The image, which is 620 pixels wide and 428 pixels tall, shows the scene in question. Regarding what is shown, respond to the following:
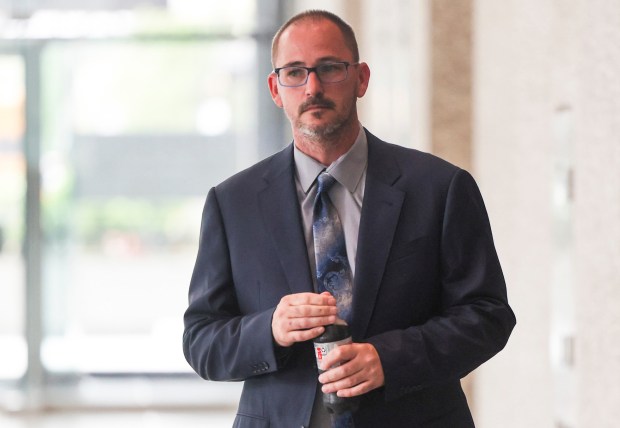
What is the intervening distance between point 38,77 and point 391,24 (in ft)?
14.5

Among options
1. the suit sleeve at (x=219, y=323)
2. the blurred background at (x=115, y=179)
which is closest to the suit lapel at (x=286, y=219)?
the suit sleeve at (x=219, y=323)

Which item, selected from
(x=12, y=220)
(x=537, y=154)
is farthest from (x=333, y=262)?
(x=12, y=220)

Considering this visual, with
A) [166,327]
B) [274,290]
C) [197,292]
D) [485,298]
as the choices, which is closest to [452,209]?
[485,298]

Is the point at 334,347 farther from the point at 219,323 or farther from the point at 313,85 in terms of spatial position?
the point at 313,85

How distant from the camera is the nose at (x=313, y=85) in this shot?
7.06 ft

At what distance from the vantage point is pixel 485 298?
2.23 meters

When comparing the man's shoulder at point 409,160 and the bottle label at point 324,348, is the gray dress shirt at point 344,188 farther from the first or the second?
the bottle label at point 324,348

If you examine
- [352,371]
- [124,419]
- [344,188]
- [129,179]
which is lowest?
[124,419]

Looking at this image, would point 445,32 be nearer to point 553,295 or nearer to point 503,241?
point 503,241

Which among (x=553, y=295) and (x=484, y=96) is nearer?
(x=553, y=295)

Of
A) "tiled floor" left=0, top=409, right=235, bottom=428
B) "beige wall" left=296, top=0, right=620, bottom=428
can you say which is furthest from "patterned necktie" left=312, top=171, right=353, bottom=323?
"tiled floor" left=0, top=409, right=235, bottom=428

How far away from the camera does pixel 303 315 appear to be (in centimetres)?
205

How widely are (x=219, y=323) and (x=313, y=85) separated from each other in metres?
0.54

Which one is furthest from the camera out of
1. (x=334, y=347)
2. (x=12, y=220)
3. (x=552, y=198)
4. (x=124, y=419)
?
(x=12, y=220)
